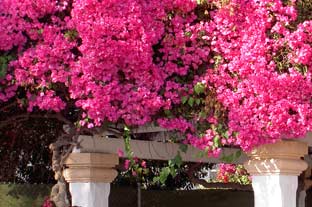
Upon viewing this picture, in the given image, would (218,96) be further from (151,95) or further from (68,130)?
(68,130)

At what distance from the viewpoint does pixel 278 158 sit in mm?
6879

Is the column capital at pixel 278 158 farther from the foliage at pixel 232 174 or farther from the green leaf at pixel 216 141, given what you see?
the foliage at pixel 232 174

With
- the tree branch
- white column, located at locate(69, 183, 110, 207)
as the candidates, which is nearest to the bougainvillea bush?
white column, located at locate(69, 183, 110, 207)

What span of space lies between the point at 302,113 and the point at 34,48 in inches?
105

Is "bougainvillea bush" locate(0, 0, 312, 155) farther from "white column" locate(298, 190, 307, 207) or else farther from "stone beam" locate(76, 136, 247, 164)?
"white column" locate(298, 190, 307, 207)

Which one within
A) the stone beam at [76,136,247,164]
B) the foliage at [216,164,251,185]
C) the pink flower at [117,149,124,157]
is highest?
the foliage at [216,164,251,185]

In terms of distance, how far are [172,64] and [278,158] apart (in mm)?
1366

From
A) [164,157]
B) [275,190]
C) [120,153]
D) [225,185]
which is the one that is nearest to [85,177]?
[120,153]

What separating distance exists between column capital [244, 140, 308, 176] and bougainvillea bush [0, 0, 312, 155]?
0.87 feet

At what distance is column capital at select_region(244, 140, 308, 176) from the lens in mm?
6863

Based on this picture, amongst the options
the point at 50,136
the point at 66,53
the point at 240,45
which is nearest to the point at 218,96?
the point at 240,45

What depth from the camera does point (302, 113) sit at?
647 centimetres

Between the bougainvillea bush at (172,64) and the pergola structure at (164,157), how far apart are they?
0.36 m

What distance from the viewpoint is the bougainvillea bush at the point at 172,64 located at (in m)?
6.61
